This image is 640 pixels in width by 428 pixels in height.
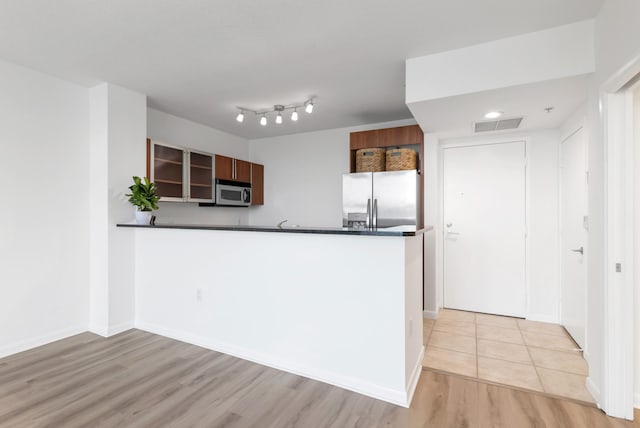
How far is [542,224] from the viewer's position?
3.77 metres

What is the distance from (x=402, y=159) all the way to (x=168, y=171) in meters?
2.84

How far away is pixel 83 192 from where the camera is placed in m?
3.35

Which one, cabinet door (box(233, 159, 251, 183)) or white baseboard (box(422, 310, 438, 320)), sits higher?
cabinet door (box(233, 159, 251, 183))

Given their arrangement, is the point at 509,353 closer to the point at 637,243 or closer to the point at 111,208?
the point at 637,243

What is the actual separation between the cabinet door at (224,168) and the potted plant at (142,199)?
1.34 metres

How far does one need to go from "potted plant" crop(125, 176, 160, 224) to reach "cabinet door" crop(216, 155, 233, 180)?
134cm

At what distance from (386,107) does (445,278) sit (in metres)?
2.34

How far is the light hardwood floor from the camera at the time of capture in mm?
1925

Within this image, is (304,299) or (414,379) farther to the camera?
(304,299)

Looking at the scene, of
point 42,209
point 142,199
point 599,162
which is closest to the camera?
point 599,162

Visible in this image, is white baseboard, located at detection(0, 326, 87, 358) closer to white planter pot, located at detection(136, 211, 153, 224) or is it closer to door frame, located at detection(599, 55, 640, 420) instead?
white planter pot, located at detection(136, 211, 153, 224)

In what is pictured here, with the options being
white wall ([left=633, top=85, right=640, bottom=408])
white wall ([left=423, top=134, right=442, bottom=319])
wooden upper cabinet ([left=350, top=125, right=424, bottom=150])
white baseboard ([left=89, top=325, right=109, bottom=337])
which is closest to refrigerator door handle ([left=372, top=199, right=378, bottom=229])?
white wall ([left=423, top=134, right=442, bottom=319])

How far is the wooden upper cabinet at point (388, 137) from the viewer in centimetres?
398

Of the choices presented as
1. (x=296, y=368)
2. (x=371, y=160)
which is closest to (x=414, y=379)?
(x=296, y=368)
